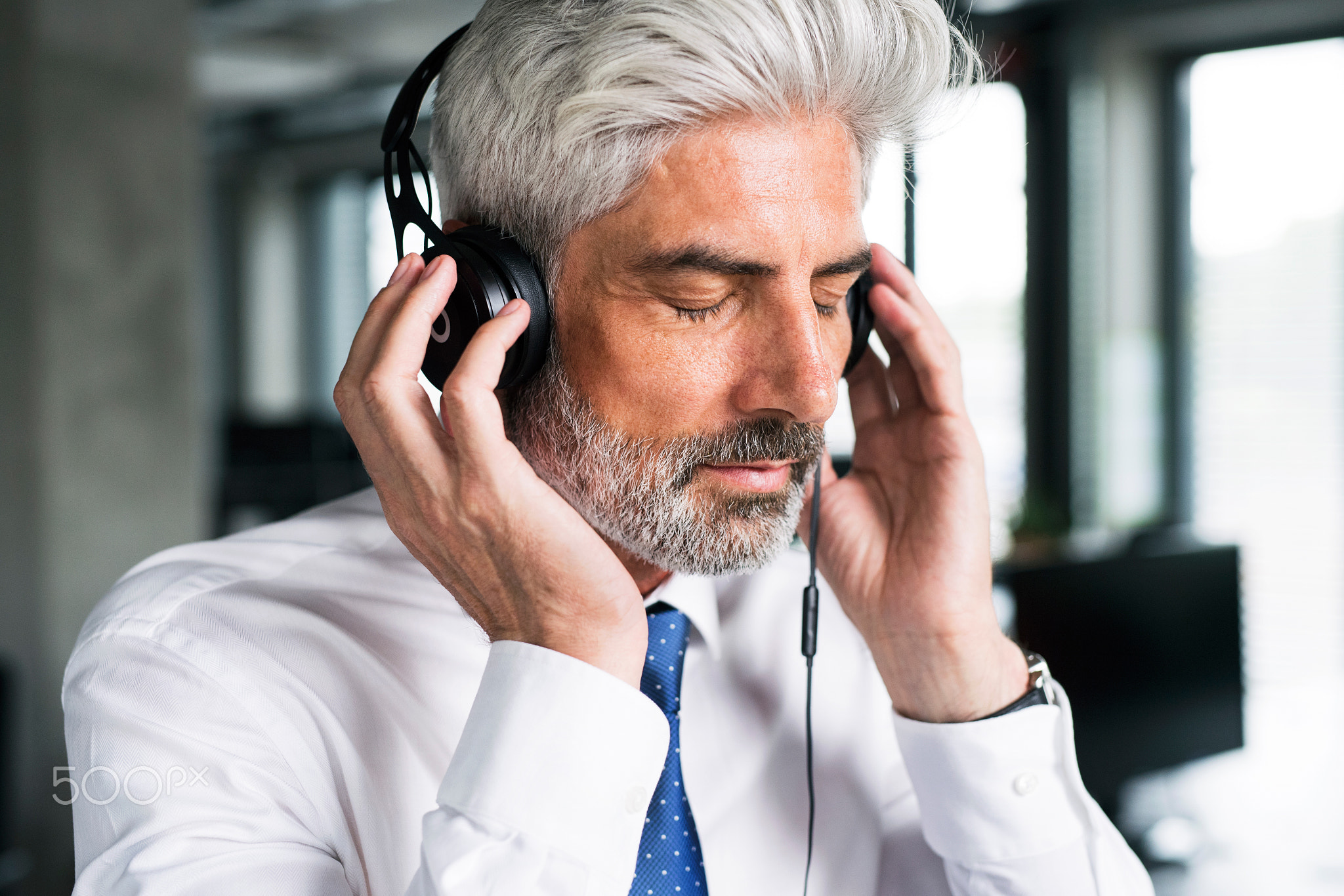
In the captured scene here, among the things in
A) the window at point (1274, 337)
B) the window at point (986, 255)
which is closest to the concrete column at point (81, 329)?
the window at point (986, 255)

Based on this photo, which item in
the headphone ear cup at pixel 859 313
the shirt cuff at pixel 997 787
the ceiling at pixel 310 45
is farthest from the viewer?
the ceiling at pixel 310 45

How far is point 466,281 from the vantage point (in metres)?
0.94

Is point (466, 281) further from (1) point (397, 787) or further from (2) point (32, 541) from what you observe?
(2) point (32, 541)

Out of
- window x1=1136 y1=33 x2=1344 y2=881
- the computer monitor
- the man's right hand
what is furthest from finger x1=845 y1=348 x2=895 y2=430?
window x1=1136 y1=33 x2=1344 y2=881

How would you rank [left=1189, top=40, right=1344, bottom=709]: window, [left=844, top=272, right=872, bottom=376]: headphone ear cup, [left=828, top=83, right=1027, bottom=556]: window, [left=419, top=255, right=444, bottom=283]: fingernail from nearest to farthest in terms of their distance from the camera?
1. [left=419, top=255, right=444, bottom=283]: fingernail
2. [left=844, top=272, right=872, bottom=376]: headphone ear cup
3. [left=1189, top=40, right=1344, bottom=709]: window
4. [left=828, top=83, right=1027, bottom=556]: window

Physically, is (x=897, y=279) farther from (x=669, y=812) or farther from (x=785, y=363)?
(x=669, y=812)

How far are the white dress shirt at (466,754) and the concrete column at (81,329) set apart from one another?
211 cm

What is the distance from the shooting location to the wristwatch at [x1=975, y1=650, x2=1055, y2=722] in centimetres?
108

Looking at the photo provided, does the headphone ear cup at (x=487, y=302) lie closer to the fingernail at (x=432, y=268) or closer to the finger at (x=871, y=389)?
the fingernail at (x=432, y=268)

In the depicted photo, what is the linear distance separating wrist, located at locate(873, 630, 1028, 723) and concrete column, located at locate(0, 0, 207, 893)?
2389 millimetres

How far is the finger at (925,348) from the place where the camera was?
116 cm

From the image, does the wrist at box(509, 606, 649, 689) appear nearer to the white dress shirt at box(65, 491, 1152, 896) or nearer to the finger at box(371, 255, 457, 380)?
the white dress shirt at box(65, 491, 1152, 896)

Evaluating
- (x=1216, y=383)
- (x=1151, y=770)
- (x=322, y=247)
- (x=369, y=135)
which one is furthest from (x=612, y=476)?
(x=322, y=247)

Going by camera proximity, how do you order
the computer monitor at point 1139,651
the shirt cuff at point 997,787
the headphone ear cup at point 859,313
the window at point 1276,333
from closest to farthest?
1. the shirt cuff at point 997,787
2. the headphone ear cup at point 859,313
3. the computer monitor at point 1139,651
4. the window at point 1276,333
